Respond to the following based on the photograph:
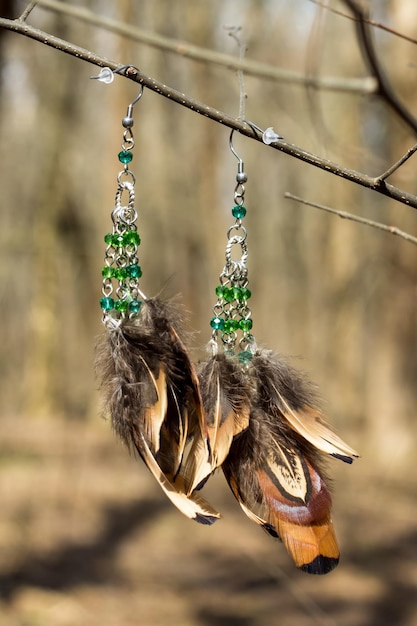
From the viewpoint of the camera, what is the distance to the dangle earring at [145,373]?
3.83 ft

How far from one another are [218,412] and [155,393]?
104 millimetres

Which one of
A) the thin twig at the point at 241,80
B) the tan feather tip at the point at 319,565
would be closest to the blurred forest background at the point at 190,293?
the thin twig at the point at 241,80

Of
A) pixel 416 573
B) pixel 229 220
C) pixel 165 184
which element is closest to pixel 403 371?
pixel 416 573

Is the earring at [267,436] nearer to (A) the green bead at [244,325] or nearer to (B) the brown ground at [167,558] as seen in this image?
(A) the green bead at [244,325]

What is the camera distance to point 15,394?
1283 cm

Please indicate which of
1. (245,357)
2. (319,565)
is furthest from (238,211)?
(319,565)

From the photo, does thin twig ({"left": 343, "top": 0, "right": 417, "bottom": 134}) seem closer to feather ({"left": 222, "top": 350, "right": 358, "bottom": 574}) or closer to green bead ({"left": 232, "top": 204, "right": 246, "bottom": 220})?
green bead ({"left": 232, "top": 204, "right": 246, "bottom": 220})

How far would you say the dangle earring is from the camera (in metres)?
1.17

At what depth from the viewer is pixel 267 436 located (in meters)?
1.21

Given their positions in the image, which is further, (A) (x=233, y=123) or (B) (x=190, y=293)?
(B) (x=190, y=293)

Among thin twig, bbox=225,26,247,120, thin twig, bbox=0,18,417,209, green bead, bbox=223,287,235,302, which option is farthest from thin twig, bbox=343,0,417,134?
green bead, bbox=223,287,235,302

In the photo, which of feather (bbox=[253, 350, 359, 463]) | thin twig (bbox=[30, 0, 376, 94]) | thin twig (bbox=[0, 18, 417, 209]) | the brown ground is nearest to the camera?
thin twig (bbox=[0, 18, 417, 209])

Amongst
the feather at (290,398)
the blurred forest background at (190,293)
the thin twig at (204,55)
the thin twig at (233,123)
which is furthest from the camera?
the blurred forest background at (190,293)

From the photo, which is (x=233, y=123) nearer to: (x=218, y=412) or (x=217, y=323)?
(x=217, y=323)
